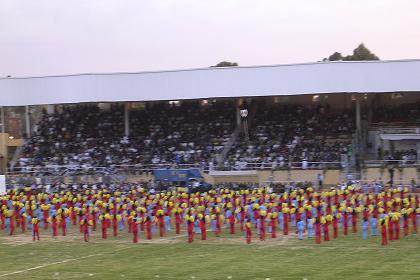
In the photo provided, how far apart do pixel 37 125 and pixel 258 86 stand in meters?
14.6

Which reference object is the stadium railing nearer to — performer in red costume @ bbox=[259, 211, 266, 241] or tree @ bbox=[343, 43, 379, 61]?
performer in red costume @ bbox=[259, 211, 266, 241]

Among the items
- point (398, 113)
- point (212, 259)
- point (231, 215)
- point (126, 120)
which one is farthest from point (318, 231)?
point (126, 120)

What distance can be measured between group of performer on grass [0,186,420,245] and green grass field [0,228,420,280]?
1.52ft

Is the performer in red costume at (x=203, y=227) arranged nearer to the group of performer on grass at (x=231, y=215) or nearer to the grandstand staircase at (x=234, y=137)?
the group of performer on grass at (x=231, y=215)

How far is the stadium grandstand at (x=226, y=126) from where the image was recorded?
113ft

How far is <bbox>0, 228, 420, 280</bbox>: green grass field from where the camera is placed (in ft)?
46.2

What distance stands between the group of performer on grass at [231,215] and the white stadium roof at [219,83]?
12.1 m

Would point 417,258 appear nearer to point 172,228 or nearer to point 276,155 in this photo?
point 172,228

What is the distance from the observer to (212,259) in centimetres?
1627

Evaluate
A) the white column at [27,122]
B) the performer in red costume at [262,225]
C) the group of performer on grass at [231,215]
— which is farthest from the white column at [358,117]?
the white column at [27,122]

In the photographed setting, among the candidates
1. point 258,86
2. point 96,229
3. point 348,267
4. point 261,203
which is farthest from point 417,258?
point 258,86

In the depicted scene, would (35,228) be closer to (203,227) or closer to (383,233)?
(203,227)

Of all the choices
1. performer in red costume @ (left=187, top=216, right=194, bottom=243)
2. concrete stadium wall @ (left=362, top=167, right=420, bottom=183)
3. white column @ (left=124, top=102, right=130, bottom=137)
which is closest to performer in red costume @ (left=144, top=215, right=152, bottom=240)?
performer in red costume @ (left=187, top=216, right=194, bottom=243)

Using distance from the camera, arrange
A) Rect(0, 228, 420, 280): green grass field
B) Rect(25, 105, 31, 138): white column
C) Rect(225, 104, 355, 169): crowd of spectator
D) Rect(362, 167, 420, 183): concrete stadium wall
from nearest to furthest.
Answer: Rect(0, 228, 420, 280): green grass field
Rect(362, 167, 420, 183): concrete stadium wall
Rect(225, 104, 355, 169): crowd of spectator
Rect(25, 105, 31, 138): white column
